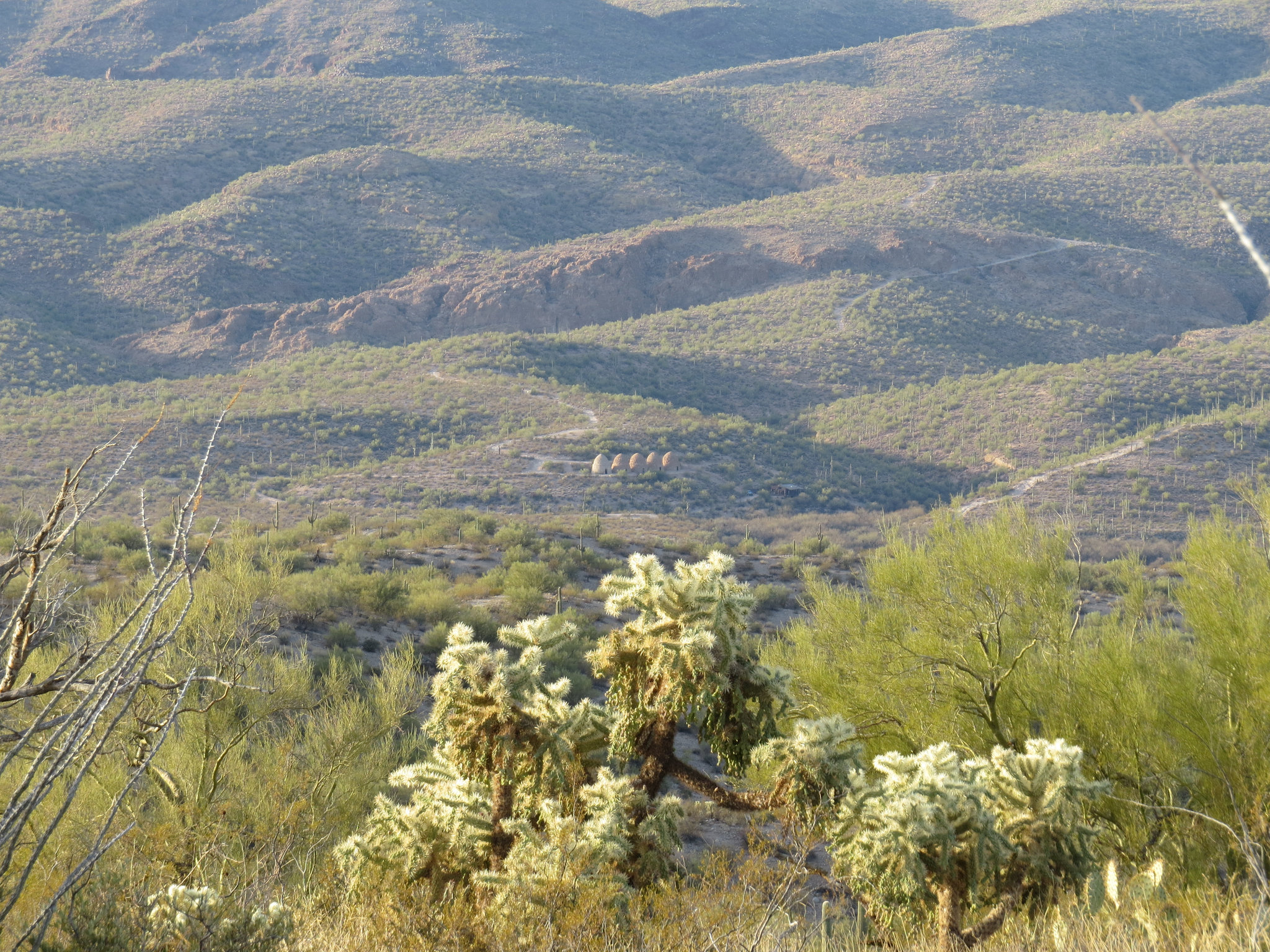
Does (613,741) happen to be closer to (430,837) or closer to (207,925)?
(430,837)

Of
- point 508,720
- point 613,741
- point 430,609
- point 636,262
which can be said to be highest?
point 508,720

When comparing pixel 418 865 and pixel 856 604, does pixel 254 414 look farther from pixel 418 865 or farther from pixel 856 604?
pixel 418 865

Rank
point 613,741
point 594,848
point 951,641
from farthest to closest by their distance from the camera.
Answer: point 951,641 < point 613,741 < point 594,848

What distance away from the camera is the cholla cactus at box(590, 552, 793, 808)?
5406mm

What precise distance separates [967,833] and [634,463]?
124 ft

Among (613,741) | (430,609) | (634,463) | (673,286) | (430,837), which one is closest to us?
(613,741)

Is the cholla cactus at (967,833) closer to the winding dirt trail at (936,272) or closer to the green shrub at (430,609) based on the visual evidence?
the green shrub at (430,609)

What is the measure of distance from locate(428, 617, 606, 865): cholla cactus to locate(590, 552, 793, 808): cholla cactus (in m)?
0.29

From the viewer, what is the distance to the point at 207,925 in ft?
14.5

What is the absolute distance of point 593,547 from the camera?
29.4 meters

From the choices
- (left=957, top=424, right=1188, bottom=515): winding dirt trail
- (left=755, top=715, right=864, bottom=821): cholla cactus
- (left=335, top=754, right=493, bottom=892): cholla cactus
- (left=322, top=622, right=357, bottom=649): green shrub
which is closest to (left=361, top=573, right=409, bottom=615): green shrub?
(left=322, top=622, right=357, bottom=649): green shrub

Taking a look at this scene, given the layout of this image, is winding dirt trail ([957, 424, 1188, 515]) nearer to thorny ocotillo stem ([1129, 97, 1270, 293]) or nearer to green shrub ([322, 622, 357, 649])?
green shrub ([322, 622, 357, 649])

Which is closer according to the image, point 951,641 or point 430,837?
point 430,837

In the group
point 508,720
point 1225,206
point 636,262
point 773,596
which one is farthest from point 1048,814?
point 636,262
